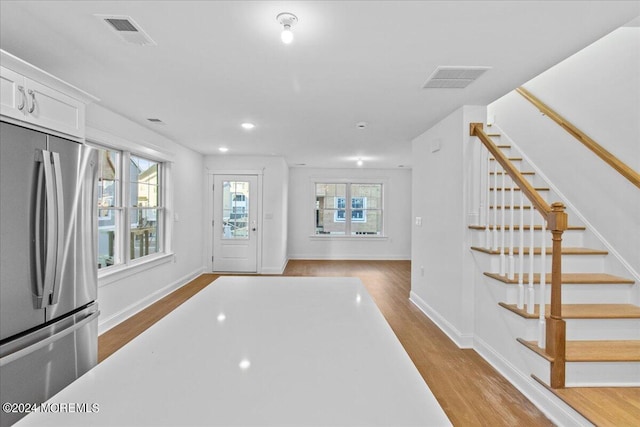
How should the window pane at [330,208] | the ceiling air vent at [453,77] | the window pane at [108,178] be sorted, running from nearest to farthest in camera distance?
1. the ceiling air vent at [453,77]
2. the window pane at [108,178]
3. the window pane at [330,208]

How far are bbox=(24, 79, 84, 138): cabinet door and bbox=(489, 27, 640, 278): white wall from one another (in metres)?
4.21

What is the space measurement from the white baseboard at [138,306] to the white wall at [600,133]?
4.97 m

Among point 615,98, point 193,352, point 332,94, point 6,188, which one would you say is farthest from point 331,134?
point 193,352

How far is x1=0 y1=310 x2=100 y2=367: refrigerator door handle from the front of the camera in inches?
63.3

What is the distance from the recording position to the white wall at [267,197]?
6.56 metres

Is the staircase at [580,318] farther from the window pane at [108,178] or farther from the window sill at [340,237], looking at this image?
the window sill at [340,237]

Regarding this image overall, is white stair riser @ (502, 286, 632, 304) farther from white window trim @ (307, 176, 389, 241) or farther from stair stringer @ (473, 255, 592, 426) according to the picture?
white window trim @ (307, 176, 389, 241)

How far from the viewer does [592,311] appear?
2.43 meters

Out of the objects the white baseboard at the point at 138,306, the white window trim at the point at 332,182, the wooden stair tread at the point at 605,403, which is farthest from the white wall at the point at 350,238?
the wooden stair tread at the point at 605,403

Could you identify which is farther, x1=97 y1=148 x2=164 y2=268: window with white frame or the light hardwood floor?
x1=97 y1=148 x2=164 y2=268: window with white frame

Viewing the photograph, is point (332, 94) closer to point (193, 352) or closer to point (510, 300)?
point (510, 300)

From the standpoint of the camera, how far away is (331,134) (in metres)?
4.60

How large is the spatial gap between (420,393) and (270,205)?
6026 mm

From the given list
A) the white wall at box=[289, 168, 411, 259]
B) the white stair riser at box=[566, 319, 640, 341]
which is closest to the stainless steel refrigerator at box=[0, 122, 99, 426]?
the white stair riser at box=[566, 319, 640, 341]
